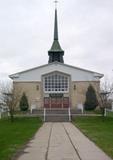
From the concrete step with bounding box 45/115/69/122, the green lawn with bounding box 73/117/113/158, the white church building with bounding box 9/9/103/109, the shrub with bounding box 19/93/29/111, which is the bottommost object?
the green lawn with bounding box 73/117/113/158

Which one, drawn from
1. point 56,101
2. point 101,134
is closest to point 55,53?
point 56,101

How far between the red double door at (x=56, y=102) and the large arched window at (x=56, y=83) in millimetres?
1286

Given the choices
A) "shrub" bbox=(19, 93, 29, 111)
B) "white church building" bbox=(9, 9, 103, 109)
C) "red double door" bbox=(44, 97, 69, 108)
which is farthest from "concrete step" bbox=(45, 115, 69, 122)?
"white church building" bbox=(9, 9, 103, 109)

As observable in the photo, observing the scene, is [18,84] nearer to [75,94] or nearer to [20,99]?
[20,99]

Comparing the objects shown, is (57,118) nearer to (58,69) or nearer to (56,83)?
(56,83)

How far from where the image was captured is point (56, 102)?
229 feet

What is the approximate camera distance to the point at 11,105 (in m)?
52.3

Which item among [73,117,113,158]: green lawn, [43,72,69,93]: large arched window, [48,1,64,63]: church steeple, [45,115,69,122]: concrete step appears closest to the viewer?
[73,117,113,158]: green lawn

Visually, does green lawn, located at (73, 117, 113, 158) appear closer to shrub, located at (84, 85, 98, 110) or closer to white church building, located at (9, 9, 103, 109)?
shrub, located at (84, 85, 98, 110)

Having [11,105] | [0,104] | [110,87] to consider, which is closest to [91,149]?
[11,105]

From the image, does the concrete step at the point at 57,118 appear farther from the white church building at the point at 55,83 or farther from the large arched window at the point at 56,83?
the large arched window at the point at 56,83

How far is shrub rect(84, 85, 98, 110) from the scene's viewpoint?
6725 cm

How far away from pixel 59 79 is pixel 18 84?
6.67 m

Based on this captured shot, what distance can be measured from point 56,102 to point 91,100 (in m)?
5.95
